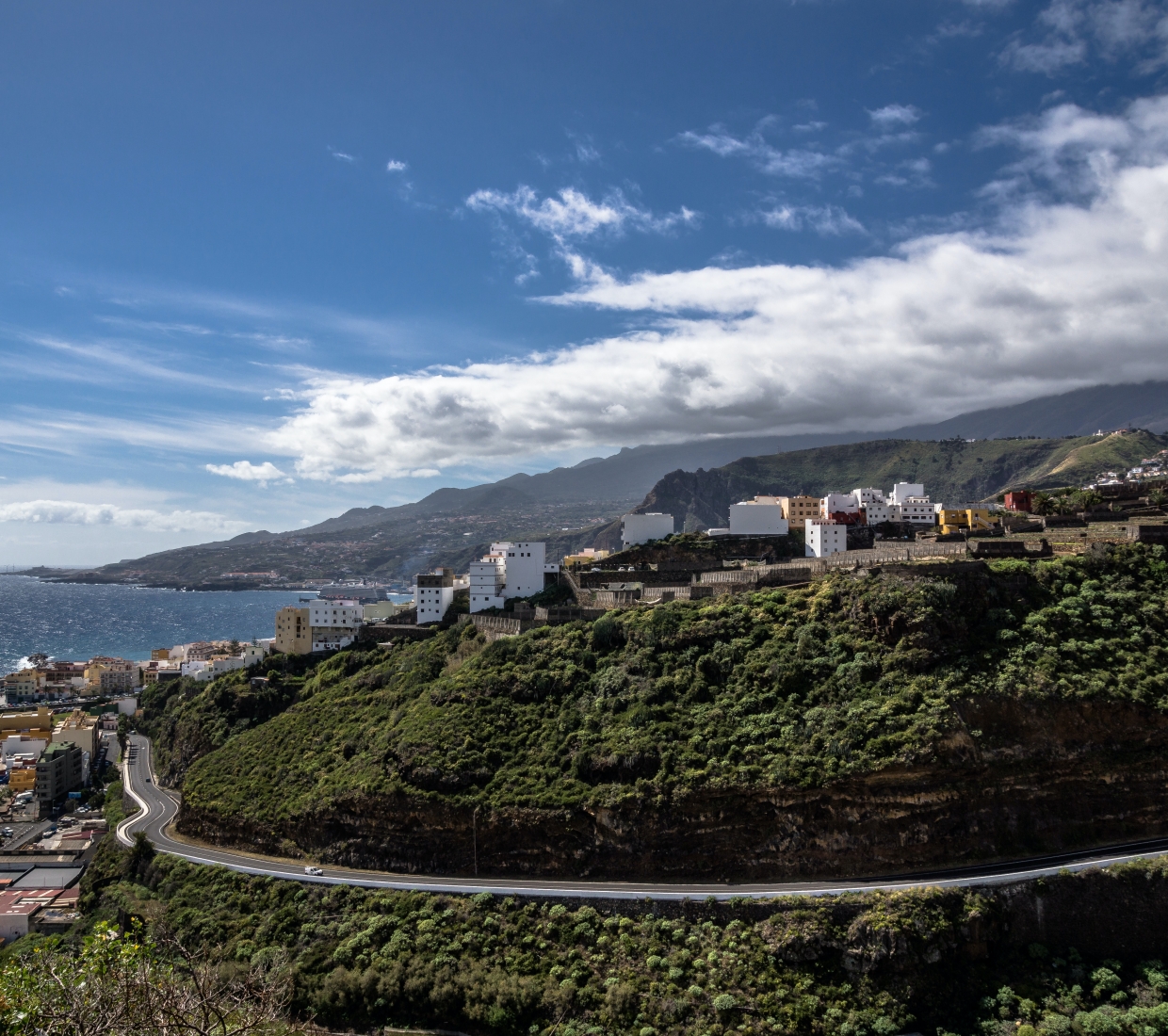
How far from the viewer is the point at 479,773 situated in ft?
112

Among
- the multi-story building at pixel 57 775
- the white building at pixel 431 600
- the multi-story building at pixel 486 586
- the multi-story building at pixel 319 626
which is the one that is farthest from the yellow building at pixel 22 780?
the multi-story building at pixel 486 586

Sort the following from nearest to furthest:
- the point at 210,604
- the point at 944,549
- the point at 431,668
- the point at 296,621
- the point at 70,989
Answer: the point at 70,989 < the point at 944,549 < the point at 431,668 < the point at 296,621 < the point at 210,604

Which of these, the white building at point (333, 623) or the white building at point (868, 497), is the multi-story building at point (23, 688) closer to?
the white building at point (333, 623)

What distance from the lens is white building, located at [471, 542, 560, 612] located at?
185 ft

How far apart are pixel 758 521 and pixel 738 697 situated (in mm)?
31213

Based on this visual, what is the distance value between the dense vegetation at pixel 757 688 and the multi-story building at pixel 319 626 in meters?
21.1

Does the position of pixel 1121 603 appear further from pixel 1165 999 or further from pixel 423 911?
pixel 423 911

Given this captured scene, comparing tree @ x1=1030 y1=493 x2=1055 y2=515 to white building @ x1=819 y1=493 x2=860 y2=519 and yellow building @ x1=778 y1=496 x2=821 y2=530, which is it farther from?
yellow building @ x1=778 y1=496 x2=821 y2=530

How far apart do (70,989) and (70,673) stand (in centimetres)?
9741

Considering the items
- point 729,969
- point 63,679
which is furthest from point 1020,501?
point 63,679

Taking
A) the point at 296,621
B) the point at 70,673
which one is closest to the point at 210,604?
the point at 70,673

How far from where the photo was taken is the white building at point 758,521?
6344 centimetres

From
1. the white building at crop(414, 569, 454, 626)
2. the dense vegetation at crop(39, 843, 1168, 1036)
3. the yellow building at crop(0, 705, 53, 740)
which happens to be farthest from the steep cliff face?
the yellow building at crop(0, 705, 53, 740)

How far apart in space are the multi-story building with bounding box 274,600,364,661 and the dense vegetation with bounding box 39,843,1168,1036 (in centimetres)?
3502
